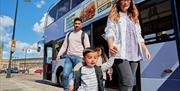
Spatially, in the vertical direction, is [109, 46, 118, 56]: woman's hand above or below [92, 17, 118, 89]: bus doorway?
below

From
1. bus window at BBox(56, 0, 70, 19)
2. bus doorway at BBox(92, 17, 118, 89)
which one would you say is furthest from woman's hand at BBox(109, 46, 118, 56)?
bus window at BBox(56, 0, 70, 19)

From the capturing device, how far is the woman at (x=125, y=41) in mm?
3327

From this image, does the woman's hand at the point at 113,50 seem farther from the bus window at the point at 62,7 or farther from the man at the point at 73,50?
the bus window at the point at 62,7

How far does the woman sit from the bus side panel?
3.30ft

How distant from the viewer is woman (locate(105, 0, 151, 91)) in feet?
10.9

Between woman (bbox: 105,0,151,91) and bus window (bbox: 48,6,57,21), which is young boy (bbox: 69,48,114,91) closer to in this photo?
woman (bbox: 105,0,151,91)

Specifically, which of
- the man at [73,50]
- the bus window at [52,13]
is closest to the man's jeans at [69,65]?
the man at [73,50]

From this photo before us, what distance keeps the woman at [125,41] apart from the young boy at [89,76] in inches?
8.8

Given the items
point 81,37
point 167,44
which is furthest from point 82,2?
point 167,44

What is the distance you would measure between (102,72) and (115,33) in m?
0.50

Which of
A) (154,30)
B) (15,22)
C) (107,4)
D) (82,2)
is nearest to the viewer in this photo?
(154,30)

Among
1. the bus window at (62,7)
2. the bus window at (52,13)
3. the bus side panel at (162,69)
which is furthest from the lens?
the bus window at (52,13)

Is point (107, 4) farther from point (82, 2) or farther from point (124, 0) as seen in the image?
point (124, 0)

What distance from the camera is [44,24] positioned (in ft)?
44.4
